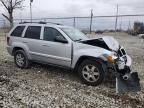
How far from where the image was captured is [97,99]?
21.2 ft

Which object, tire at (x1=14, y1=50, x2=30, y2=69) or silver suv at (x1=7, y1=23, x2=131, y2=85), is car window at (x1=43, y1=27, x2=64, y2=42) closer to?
silver suv at (x1=7, y1=23, x2=131, y2=85)

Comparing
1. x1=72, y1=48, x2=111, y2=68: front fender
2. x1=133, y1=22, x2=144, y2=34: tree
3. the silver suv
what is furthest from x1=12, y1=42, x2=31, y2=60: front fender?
x1=133, y1=22, x2=144, y2=34: tree

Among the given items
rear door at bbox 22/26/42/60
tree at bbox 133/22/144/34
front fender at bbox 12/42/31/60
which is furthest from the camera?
tree at bbox 133/22/144/34

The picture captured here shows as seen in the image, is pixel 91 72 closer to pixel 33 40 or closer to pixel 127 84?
pixel 127 84

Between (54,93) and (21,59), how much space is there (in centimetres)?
305

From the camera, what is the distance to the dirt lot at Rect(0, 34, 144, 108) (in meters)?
6.09

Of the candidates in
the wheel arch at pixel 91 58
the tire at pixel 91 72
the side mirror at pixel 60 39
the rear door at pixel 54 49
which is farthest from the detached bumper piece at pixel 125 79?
the side mirror at pixel 60 39

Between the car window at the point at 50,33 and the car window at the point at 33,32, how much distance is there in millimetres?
294

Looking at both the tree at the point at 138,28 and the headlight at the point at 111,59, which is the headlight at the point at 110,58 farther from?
the tree at the point at 138,28

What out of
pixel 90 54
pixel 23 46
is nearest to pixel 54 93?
pixel 90 54

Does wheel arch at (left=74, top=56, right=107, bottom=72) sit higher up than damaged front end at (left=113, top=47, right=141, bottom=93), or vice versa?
wheel arch at (left=74, top=56, right=107, bottom=72)

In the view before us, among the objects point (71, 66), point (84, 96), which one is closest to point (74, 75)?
point (71, 66)

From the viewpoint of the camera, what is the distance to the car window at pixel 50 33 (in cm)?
849

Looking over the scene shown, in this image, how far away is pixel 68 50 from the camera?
7.97m
